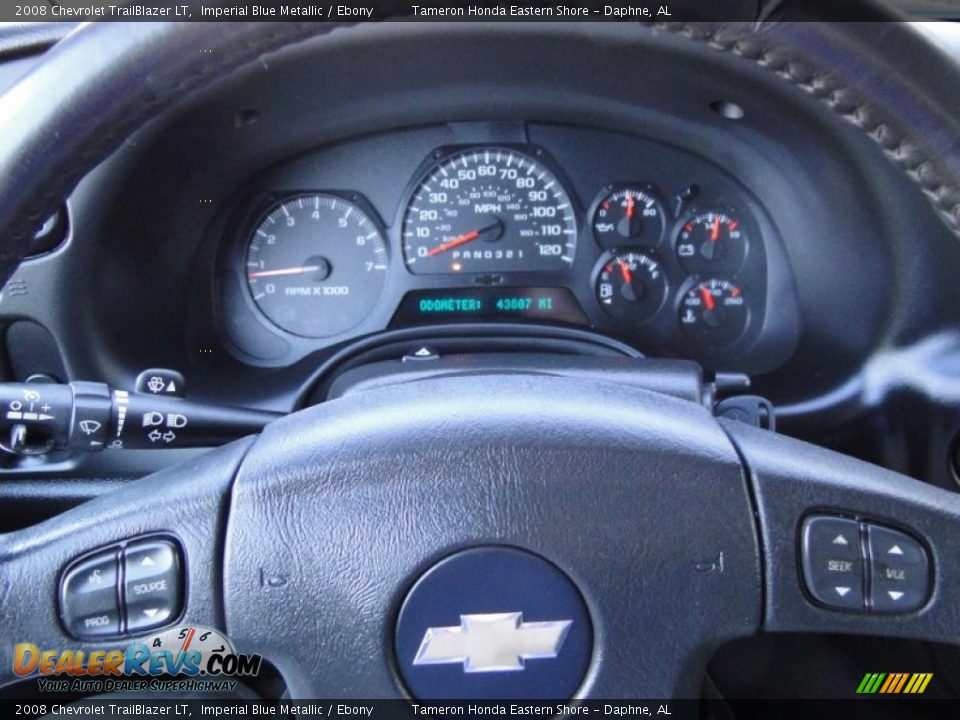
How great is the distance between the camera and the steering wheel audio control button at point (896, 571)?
1.06 metres

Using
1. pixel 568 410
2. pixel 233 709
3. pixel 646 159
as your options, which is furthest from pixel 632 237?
pixel 233 709

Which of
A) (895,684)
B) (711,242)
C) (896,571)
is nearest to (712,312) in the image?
(711,242)

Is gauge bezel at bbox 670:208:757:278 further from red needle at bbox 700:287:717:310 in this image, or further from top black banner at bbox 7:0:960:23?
top black banner at bbox 7:0:960:23

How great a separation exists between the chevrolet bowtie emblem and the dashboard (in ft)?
5.26

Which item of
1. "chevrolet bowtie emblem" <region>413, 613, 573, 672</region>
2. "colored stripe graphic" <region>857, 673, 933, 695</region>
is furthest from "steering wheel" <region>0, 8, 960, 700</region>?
"colored stripe graphic" <region>857, 673, 933, 695</region>

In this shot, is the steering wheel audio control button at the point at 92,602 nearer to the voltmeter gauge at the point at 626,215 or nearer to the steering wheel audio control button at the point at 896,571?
the steering wheel audio control button at the point at 896,571

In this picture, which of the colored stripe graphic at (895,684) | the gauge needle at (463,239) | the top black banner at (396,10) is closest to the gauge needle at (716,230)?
the gauge needle at (463,239)

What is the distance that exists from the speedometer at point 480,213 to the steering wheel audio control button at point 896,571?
164cm

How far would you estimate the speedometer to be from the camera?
2.64 metres

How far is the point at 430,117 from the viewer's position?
2561mm

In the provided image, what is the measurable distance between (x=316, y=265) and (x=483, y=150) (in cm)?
51

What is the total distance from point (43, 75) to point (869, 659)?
142 centimetres

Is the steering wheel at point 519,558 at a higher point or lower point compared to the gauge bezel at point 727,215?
lower

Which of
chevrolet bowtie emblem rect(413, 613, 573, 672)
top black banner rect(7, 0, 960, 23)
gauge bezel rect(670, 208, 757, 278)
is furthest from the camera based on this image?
gauge bezel rect(670, 208, 757, 278)
